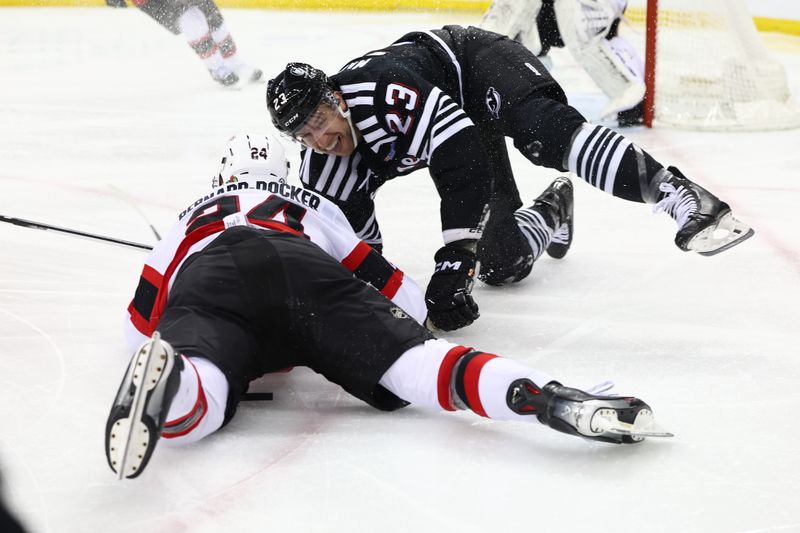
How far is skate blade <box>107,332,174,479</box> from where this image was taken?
1251 mm

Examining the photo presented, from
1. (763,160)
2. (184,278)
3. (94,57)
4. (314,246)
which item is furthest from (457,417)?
(94,57)

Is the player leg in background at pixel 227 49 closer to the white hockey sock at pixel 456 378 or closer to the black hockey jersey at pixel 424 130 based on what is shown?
the black hockey jersey at pixel 424 130

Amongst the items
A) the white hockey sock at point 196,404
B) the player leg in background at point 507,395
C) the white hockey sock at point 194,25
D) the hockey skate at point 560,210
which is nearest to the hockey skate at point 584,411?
the player leg in background at point 507,395

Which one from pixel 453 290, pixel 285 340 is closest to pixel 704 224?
pixel 453 290

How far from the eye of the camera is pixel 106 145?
Result: 3.98 metres

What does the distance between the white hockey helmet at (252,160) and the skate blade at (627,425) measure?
767 millimetres

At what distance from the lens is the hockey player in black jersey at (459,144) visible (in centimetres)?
192

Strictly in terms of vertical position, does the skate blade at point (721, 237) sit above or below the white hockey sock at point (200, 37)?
above

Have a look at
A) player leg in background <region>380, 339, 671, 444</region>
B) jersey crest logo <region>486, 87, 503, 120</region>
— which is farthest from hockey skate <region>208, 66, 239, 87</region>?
player leg in background <region>380, 339, 671, 444</region>

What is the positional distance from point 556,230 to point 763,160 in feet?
4.82

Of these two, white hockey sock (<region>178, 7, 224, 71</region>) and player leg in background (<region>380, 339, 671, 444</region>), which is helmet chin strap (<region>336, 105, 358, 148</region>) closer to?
player leg in background (<region>380, 339, 671, 444</region>)

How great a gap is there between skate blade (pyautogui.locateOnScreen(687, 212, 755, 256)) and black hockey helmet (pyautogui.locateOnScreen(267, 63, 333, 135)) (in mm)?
731

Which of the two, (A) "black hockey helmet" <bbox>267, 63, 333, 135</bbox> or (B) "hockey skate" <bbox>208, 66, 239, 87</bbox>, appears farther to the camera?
(B) "hockey skate" <bbox>208, 66, 239, 87</bbox>

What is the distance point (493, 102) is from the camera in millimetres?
2203
